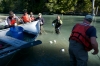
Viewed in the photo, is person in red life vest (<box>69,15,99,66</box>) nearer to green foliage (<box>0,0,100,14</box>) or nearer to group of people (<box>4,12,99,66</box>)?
group of people (<box>4,12,99,66</box>)

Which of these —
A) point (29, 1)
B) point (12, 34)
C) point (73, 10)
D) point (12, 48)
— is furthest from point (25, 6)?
point (12, 48)

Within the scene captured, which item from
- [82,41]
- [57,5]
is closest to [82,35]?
[82,41]

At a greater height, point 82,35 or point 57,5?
point 82,35

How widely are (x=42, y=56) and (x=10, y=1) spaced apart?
62.3 m

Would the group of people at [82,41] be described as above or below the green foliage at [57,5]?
above

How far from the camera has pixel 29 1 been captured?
6359cm

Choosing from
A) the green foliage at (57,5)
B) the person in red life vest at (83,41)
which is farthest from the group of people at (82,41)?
the green foliage at (57,5)

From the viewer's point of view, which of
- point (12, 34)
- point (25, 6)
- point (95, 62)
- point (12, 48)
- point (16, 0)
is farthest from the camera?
point (16, 0)

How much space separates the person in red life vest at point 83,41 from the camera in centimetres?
443

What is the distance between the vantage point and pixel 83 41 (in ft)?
14.9

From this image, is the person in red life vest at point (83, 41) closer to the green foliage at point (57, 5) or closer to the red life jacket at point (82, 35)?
the red life jacket at point (82, 35)

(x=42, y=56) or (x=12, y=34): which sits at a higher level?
(x=12, y=34)

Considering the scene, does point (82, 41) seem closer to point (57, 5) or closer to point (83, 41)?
→ point (83, 41)

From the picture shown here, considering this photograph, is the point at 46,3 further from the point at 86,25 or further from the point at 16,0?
the point at 86,25
